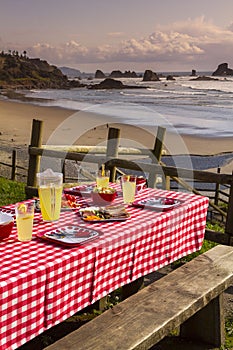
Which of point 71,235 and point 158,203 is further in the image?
point 158,203

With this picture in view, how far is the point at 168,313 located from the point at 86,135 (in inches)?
814

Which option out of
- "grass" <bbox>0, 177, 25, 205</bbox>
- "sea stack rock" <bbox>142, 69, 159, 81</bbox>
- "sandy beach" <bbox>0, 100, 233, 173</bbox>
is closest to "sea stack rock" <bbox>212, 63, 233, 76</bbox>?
"sea stack rock" <bbox>142, 69, 159, 81</bbox>

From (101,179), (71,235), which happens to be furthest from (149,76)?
(71,235)

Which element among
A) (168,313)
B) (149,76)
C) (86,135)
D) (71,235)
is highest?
(149,76)

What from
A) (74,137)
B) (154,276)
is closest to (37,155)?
(154,276)

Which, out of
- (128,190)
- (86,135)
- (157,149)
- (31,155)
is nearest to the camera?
(128,190)

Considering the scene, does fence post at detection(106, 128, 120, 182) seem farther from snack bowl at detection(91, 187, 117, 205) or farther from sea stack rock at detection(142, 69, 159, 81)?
sea stack rock at detection(142, 69, 159, 81)

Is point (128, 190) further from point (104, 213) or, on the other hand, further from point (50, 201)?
point (50, 201)

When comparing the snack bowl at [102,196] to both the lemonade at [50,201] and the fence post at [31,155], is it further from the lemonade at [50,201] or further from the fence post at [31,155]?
the fence post at [31,155]

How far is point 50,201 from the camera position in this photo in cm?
274

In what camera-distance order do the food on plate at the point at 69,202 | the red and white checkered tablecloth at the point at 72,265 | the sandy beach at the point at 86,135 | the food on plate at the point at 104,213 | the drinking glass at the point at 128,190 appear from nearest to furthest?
1. the red and white checkered tablecloth at the point at 72,265
2. the food on plate at the point at 104,213
3. the food on plate at the point at 69,202
4. the drinking glass at the point at 128,190
5. the sandy beach at the point at 86,135

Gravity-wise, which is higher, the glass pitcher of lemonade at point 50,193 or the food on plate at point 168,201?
the glass pitcher of lemonade at point 50,193

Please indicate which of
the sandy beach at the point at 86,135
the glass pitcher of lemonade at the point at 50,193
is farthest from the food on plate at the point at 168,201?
the sandy beach at the point at 86,135

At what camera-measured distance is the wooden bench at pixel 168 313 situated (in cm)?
218
